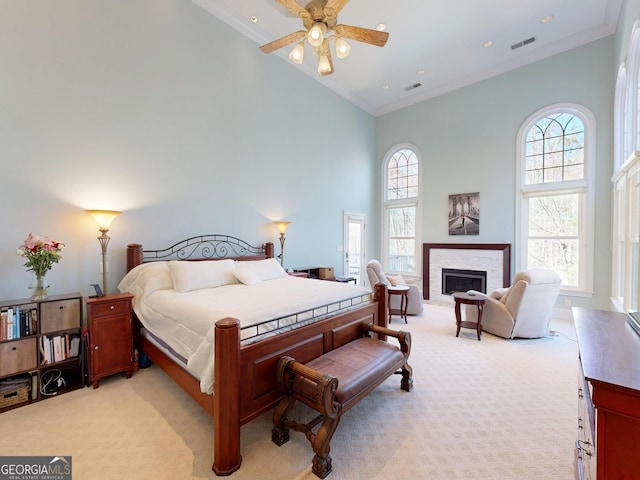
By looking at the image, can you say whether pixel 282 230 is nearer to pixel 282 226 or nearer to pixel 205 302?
pixel 282 226

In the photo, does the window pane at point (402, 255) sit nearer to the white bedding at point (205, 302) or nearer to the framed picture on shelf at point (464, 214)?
the framed picture on shelf at point (464, 214)

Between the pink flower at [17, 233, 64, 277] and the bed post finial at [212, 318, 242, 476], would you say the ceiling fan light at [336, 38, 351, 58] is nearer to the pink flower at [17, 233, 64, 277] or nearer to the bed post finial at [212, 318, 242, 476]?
the bed post finial at [212, 318, 242, 476]

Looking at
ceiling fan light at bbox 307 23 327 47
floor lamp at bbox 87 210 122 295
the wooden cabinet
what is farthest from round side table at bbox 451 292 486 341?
floor lamp at bbox 87 210 122 295

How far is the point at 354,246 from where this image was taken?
23.6ft

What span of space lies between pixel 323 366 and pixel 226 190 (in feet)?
11.1

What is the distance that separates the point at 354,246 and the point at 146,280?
5035 millimetres

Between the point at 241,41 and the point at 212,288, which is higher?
the point at 241,41

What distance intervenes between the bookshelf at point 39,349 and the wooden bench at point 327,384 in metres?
2.23

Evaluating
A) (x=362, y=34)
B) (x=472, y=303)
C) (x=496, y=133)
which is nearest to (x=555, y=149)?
(x=496, y=133)

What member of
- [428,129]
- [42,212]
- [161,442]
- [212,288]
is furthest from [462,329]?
[42,212]

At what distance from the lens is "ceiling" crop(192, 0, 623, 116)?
4168mm

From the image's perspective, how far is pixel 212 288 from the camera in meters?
3.24

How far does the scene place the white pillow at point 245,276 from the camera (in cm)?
354

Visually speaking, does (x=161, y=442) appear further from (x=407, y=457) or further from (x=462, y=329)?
(x=462, y=329)
